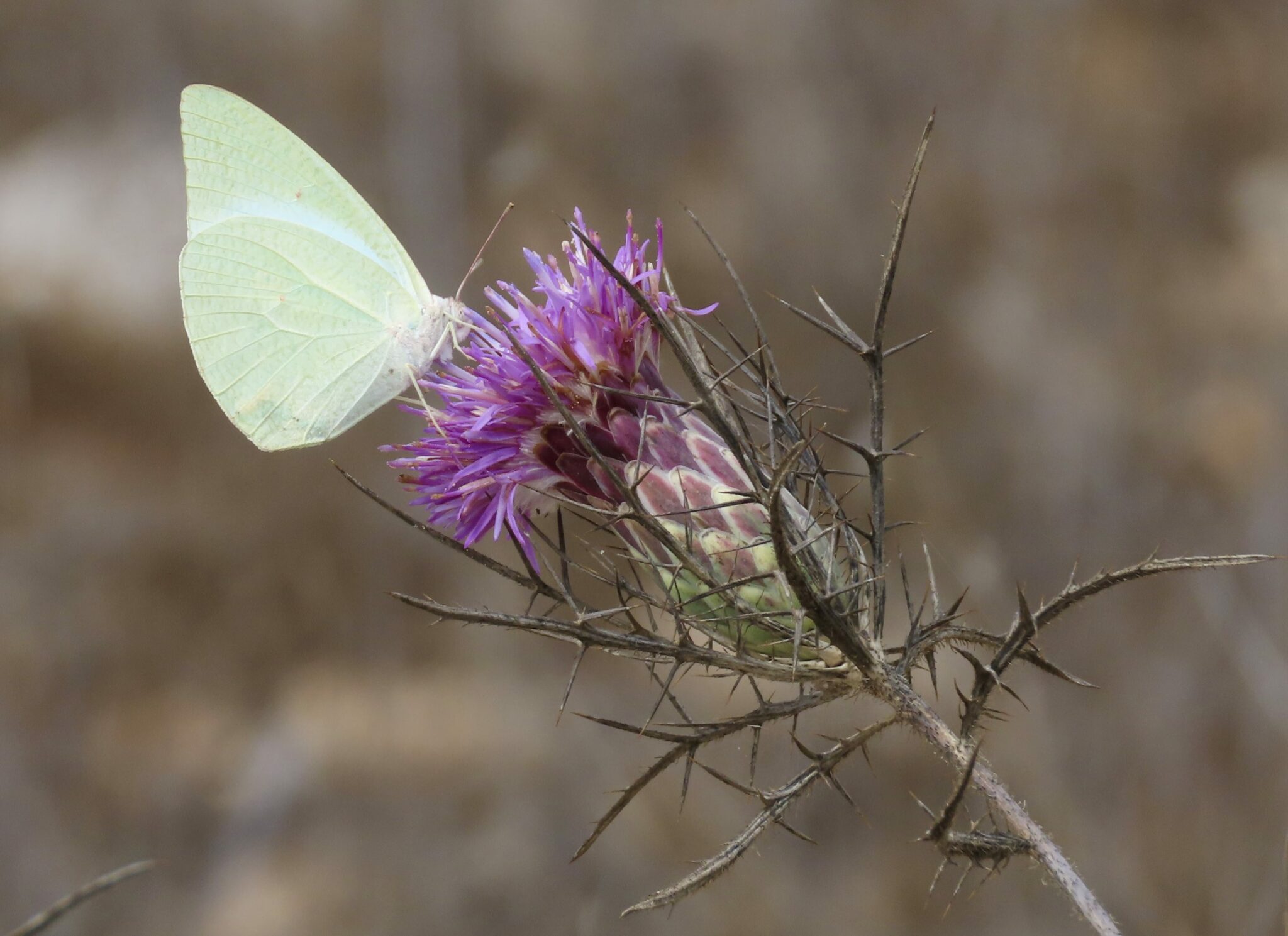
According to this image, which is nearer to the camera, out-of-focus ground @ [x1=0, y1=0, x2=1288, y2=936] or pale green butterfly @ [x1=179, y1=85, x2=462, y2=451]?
pale green butterfly @ [x1=179, y1=85, x2=462, y2=451]

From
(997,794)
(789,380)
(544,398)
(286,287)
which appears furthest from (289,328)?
(789,380)

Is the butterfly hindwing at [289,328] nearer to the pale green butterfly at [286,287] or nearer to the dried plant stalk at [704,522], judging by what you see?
the pale green butterfly at [286,287]

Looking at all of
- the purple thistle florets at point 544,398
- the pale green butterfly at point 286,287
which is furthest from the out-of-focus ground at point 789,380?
A: the purple thistle florets at point 544,398

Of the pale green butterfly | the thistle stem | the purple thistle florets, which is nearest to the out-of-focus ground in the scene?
the pale green butterfly

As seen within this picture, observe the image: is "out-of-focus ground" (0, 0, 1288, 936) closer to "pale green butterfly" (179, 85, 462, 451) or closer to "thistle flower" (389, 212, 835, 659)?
"pale green butterfly" (179, 85, 462, 451)

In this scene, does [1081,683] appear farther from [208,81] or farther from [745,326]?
[208,81]

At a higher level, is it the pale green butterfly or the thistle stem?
the pale green butterfly

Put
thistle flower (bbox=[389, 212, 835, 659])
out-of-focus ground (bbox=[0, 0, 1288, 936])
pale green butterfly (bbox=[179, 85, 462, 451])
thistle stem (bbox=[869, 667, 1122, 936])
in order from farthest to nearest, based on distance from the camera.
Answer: out-of-focus ground (bbox=[0, 0, 1288, 936]) < pale green butterfly (bbox=[179, 85, 462, 451]) < thistle flower (bbox=[389, 212, 835, 659]) < thistle stem (bbox=[869, 667, 1122, 936])

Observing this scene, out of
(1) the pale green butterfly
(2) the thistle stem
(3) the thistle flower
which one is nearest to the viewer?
(2) the thistle stem
